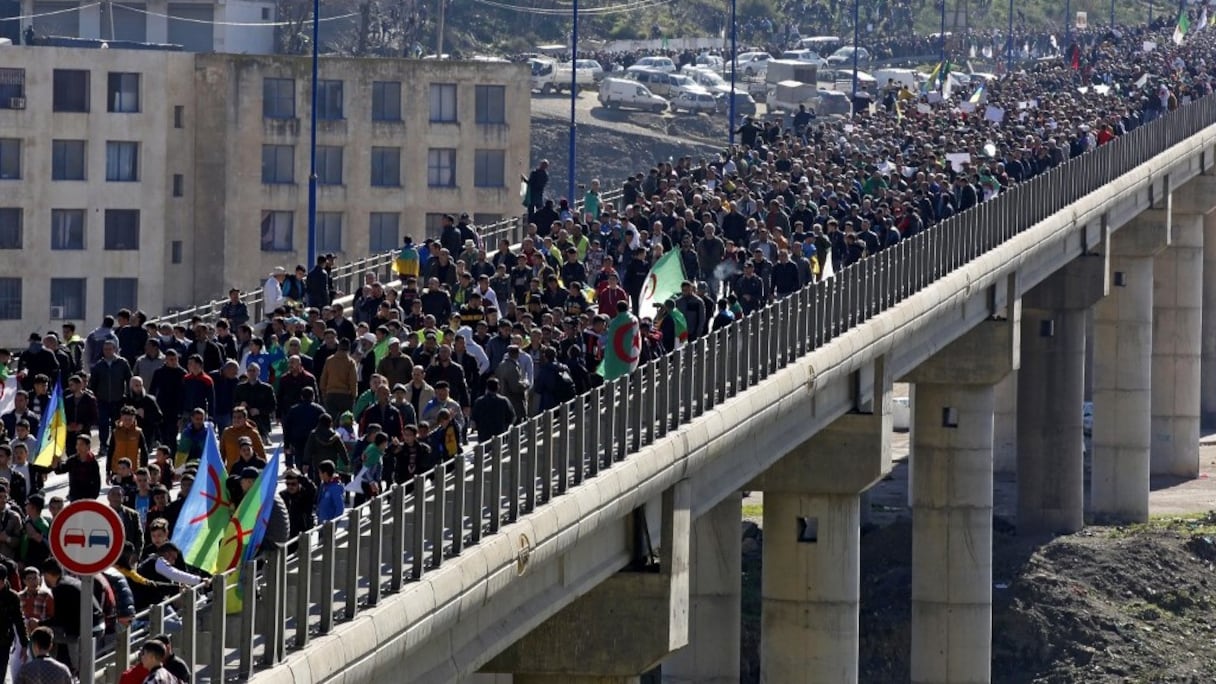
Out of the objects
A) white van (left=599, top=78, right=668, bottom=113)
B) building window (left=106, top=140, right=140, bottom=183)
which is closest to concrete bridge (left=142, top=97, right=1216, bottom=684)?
building window (left=106, top=140, right=140, bottom=183)

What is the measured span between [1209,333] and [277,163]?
30.0 metres

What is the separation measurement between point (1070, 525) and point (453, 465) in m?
50.2

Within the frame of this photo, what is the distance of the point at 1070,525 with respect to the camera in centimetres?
7300

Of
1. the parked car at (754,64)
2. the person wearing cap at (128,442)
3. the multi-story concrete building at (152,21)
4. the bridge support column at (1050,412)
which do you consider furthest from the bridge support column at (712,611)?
the parked car at (754,64)

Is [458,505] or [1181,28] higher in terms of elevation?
[1181,28]

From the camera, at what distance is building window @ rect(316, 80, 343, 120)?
92250 millimetres

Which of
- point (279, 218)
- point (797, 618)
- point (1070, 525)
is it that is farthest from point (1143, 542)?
point (279, 218)

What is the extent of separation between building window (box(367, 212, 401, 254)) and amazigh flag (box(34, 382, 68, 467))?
218 feet

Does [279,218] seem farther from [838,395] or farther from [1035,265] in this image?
[838,395]

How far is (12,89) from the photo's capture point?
85.7 m

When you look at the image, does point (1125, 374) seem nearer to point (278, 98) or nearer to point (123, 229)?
point (278, 98)

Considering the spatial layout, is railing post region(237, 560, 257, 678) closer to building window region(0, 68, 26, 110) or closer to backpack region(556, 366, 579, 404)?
backpack region(556, 366, 579, 404)

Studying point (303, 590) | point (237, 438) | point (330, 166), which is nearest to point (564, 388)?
point (237, 438)

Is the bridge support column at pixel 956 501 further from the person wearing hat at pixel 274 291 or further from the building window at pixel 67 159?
the building window at pixel 67 159
